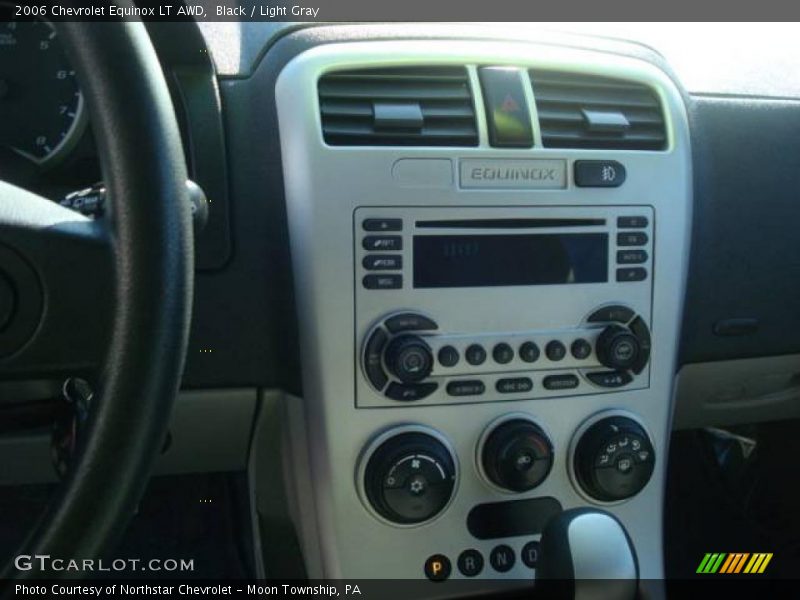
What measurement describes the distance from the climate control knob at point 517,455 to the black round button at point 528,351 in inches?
3.3

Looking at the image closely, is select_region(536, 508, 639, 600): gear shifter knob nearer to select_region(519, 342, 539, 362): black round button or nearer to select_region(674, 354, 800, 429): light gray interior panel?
select_region(519, 342, 539, 362): black round button

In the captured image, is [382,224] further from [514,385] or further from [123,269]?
[123,269]

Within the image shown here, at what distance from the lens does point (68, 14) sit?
0.79 meters

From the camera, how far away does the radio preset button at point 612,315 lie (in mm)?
1376

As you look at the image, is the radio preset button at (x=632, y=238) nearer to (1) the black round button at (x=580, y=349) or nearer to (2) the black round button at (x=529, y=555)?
(1) the black round button at (x=580, y=349)

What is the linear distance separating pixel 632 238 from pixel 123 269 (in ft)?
2.59

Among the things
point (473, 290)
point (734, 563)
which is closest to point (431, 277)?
point (473, 290)

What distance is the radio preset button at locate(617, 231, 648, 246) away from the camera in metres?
1.38

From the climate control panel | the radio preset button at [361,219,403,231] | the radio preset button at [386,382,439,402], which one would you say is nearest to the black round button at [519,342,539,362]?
the climate control panel

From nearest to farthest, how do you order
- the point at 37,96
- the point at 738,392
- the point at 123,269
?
the point at 123,269 → the point at 37,96 → the point at 738,392

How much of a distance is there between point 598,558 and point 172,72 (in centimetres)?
78

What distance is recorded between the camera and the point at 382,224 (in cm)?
127

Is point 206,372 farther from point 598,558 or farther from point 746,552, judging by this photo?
point 746,552

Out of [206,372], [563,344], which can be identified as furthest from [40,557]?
[563,344]
